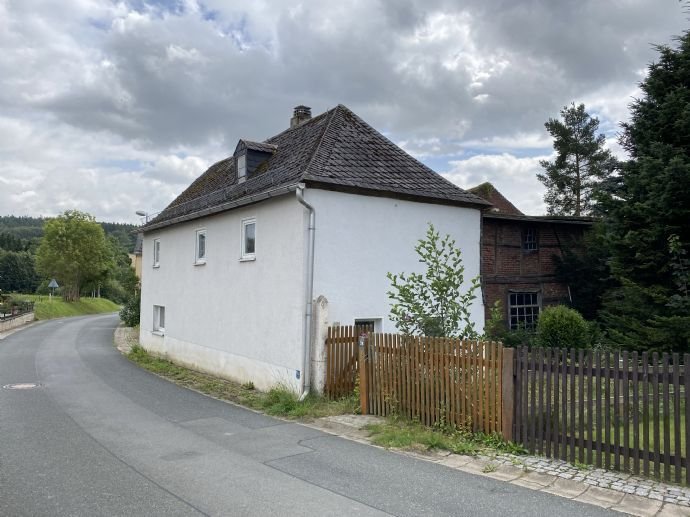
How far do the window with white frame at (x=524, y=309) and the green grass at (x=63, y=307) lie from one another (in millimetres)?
39505

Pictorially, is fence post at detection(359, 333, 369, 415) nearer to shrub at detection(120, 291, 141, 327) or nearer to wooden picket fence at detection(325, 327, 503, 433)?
wooden picket fence at detection(325, 327, 503, 433)

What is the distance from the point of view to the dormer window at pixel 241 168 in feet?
51.1

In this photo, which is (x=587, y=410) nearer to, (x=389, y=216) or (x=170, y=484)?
(x=170, y=484)

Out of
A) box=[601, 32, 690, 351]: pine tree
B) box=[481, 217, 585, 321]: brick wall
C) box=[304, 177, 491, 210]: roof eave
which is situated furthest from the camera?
box=[481, 217, 585, 321]: brick wall

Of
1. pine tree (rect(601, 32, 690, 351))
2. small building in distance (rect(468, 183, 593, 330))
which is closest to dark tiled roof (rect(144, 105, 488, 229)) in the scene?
pine tree (rect(601, 32, 690, 351))

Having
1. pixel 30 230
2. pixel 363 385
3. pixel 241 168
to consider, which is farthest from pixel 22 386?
pixel 30 230

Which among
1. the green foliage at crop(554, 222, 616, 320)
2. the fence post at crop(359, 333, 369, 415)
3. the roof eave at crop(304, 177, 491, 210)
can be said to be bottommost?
the fence post at crop(359, 333, 369, 415)

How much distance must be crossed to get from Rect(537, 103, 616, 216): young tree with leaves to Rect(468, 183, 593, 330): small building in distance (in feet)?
44.6

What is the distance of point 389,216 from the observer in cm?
1213

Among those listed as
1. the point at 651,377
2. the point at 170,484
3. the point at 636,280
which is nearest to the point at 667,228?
the point at 636,280

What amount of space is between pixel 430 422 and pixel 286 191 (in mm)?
5406

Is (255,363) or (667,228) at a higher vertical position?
(667,228)

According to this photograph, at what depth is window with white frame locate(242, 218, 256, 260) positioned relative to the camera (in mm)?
12867

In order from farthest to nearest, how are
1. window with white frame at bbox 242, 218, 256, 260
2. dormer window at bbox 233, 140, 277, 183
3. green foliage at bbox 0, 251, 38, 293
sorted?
1. green foliage at bbox 0, 251, 38, 293
2. dormer window at bbox 233, 140, 277, 183
3. window with white frame at bbox 242, 218, 256, 260
